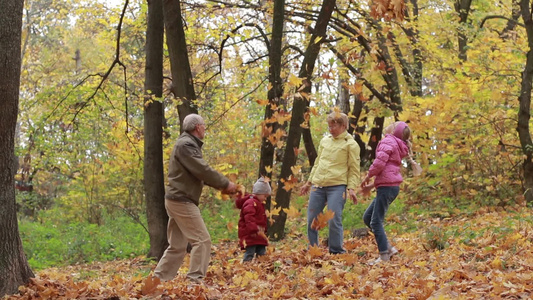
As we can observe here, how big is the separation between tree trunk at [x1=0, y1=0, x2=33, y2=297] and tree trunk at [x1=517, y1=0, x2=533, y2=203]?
953 cm

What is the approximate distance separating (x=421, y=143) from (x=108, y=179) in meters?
9.54

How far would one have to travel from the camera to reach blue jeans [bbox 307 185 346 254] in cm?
761

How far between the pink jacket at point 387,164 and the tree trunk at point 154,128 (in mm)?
4254

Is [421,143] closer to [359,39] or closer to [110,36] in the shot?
[359,39]

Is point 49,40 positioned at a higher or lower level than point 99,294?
higher

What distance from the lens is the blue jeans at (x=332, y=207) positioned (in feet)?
25.0

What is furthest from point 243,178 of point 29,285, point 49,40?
point 49,40


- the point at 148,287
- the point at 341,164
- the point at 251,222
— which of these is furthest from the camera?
the point at 251,222

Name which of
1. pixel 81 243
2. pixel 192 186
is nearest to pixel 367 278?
pixel 192 186

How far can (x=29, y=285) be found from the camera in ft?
18.3

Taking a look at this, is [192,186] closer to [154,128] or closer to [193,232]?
[193,232]

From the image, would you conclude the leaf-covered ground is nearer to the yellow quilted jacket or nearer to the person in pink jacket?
the person in pink jacket

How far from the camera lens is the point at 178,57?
32.2 feet

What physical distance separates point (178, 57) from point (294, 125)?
2.61 m
